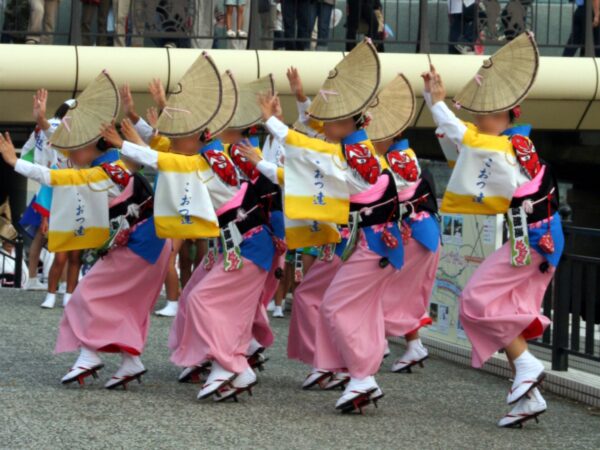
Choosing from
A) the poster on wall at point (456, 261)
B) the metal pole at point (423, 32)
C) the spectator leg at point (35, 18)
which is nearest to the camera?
the poster on wall at point (456, 261)

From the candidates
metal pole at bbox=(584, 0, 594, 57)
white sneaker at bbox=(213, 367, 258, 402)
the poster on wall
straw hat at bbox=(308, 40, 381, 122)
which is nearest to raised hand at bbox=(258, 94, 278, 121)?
straw hat at bbox=(308, 40, 381, 122)

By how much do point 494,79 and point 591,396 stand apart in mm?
2051

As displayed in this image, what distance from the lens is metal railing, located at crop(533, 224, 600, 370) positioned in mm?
8422

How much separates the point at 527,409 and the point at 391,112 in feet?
8.69

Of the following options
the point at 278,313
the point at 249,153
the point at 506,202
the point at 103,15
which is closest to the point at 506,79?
the point at 506,202

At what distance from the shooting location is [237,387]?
24.2ft

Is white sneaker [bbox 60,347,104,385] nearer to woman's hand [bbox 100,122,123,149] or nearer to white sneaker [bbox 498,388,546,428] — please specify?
woman's hand [bbox 100,122,123,149]

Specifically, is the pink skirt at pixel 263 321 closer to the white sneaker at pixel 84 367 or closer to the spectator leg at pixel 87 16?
the white sneaker at pixel 84 367

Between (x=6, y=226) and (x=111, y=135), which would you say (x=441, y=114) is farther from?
→ (x=6, y=226)

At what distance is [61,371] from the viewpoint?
8.32 meters

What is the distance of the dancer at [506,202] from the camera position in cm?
708

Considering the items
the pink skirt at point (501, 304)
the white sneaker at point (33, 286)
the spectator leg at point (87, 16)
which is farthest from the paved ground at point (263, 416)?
the spectator leg at point (87, 16)

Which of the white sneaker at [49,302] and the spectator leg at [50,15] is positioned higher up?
the spectator leg at [50,15]

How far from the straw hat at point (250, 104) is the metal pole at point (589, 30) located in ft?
23.6
